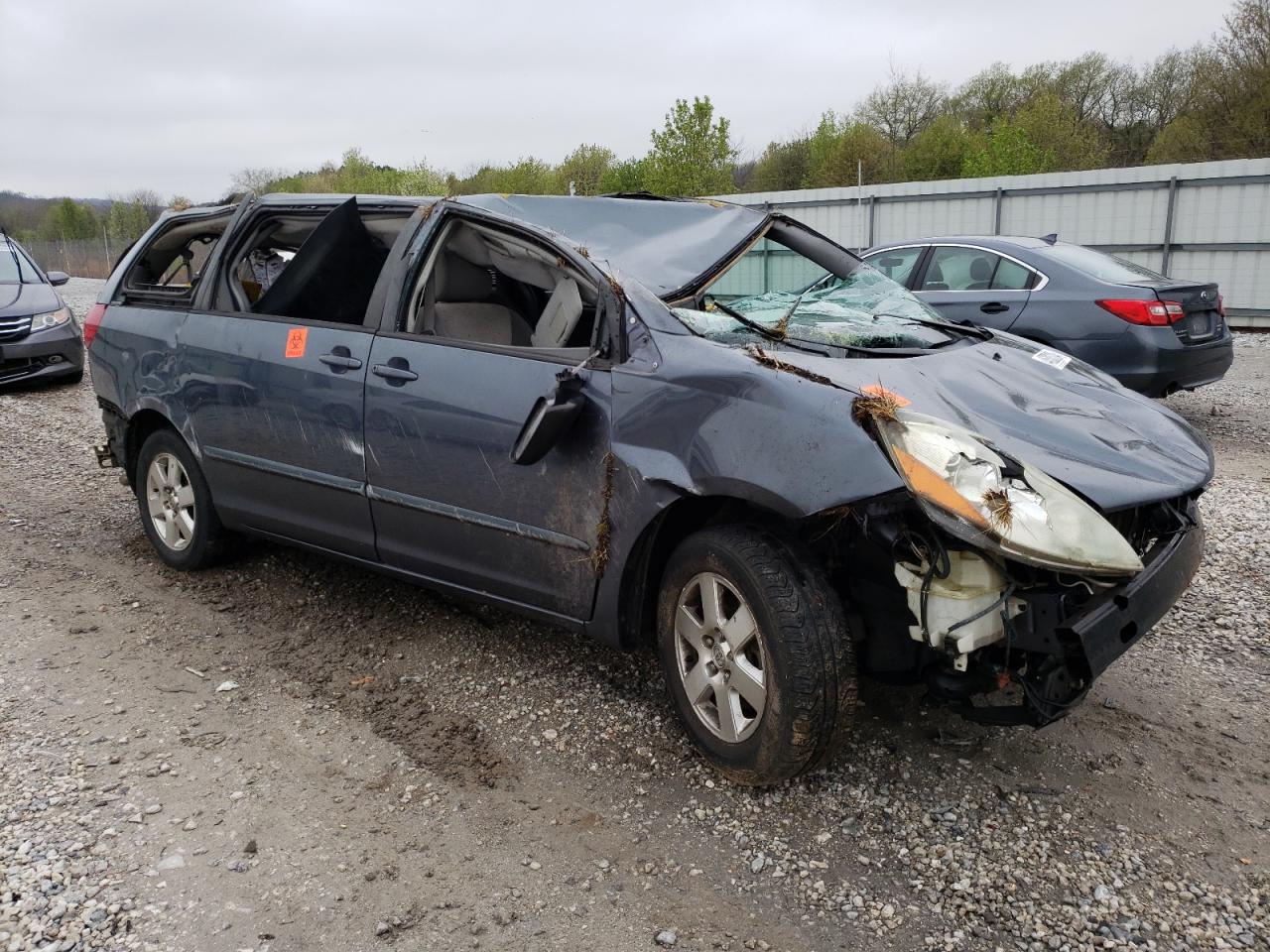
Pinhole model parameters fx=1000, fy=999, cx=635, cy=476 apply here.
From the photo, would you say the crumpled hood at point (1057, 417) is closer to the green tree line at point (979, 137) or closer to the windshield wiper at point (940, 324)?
the windshield wiper at point (940, 324)

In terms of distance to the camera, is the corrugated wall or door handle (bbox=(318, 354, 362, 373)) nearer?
door handle (bbox=(318, 354, 362, 373))

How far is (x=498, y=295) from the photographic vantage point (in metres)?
4.29

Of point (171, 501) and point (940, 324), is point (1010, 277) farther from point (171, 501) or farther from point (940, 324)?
point (171, 501)

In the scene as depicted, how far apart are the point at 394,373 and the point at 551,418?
91 cm

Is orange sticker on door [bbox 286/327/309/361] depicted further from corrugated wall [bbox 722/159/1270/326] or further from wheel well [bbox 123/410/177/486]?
corrugated wall [bbox 722/159/1270/326]

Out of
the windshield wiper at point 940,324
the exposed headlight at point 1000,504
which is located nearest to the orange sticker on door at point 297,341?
the windshield wiper at point 940,324

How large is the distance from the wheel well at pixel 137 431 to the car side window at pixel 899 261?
19.8ft

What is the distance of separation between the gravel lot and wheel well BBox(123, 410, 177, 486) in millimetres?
957

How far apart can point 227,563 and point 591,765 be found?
273 cm

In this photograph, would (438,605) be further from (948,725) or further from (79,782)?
(948,725)

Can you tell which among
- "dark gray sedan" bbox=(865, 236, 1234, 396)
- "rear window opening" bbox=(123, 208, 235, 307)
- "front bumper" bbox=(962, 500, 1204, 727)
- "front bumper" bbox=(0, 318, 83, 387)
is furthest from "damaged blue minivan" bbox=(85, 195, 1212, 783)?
"front bumper" bbox=(0, 318, 83, 387)

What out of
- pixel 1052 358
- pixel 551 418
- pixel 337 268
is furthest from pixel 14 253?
pixel 1052 358

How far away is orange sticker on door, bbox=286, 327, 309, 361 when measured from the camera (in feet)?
13.6

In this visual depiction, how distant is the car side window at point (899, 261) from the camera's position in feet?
28.6
